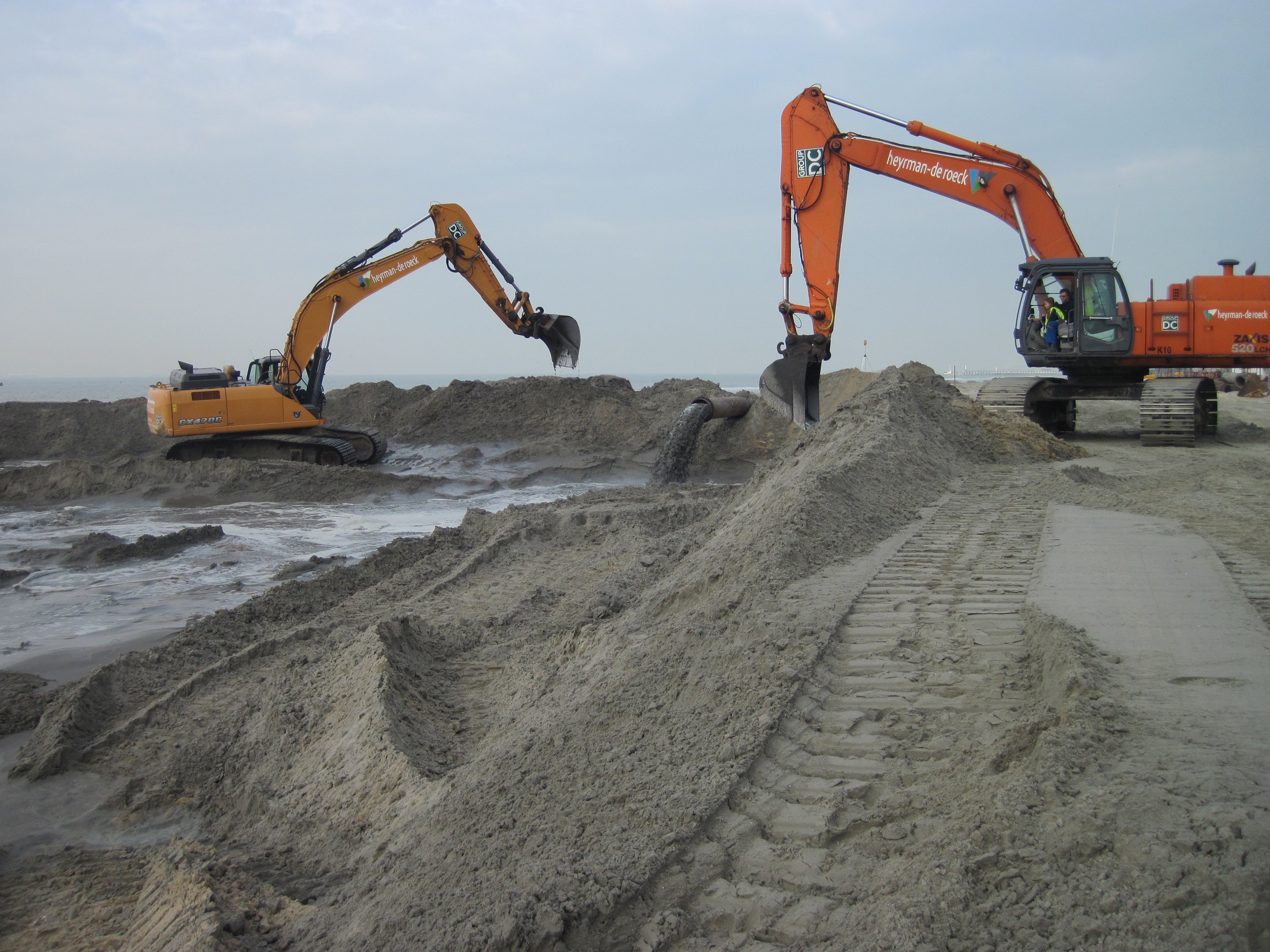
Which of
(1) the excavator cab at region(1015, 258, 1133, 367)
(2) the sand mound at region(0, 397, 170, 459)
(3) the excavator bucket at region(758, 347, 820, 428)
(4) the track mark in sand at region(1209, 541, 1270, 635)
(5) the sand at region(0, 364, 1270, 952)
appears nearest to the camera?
(5) the sand at region(0, 364, 1270, 952)

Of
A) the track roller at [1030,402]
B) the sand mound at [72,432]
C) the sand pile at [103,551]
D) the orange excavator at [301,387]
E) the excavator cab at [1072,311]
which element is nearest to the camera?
the sand pile at [103,551]

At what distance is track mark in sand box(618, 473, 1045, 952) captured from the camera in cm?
216

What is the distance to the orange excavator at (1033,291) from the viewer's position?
11062 millimetres

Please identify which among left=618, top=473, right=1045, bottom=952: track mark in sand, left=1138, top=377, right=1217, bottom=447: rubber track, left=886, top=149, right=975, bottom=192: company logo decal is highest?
left=886, top=149, right=975, bottom=192: company logo decal

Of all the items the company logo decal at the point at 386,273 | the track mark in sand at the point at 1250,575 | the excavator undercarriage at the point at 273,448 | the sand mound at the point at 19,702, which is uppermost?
the company logo decal at the point at 386,273

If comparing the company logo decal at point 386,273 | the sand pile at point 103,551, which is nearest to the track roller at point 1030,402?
the company logo decal at point 386,273

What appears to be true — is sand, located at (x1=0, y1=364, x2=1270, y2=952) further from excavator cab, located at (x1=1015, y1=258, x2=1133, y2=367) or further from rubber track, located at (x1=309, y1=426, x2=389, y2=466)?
rubber track, located at (x1=309, y1=426, x2=389, y2=466)

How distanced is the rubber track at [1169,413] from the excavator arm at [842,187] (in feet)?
6.80

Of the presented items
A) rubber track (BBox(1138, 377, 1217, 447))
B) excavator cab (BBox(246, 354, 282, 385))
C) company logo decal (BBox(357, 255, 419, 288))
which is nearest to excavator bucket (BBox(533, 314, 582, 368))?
company logo decal (BBox(357, 255, 419, 288))

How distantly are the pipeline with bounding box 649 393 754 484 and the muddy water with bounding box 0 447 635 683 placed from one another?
1376 millimetres

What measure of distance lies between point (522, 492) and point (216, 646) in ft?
26.8

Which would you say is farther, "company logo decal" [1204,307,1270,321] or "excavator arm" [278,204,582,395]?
"excavator arm" [278,204,582,395]

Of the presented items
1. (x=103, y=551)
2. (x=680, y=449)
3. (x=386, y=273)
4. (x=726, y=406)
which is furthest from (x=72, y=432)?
(x=726, y=406)

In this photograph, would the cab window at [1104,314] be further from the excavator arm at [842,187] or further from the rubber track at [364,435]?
the rubber track at [364,435]
